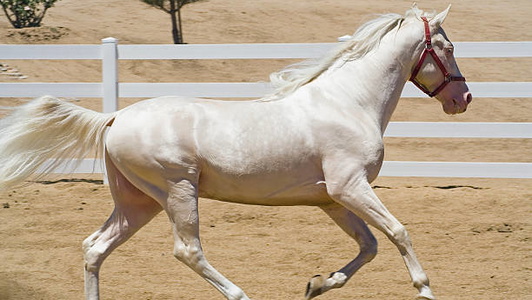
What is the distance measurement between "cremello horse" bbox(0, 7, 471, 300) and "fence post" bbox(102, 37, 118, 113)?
154 inches

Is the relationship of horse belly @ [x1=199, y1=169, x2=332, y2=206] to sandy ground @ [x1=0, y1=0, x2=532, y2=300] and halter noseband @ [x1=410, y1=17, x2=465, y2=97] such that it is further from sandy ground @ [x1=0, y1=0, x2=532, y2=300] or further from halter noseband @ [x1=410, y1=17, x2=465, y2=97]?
sandy ground @ [x1=0, y1=0, x2=532, y2=300]

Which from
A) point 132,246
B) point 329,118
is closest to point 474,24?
point 132,246

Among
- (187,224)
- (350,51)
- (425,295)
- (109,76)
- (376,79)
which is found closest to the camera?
(425,295)

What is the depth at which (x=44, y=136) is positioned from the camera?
4543 millimetres

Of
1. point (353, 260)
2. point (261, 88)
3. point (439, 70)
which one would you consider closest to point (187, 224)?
point (353, 260)

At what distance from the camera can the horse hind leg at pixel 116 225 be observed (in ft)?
14.5

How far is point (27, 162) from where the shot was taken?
452 centimetres

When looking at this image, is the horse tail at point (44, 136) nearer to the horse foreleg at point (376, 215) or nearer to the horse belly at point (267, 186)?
the horse belly at point (267, 186)

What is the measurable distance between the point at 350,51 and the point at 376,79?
238 mm

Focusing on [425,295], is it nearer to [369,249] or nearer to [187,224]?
[369,249]

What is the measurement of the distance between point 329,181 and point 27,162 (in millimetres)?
1672

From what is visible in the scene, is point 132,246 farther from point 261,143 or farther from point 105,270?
point 261,143

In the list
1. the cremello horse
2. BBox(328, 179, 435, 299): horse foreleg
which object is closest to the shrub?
the cremello horse

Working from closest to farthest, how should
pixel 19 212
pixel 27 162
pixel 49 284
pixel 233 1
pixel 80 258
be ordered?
1. pixel 27 162
2. pixel 49 284
3. pixel 80 258
4. pixel 19 212
5. pixel 233 1
